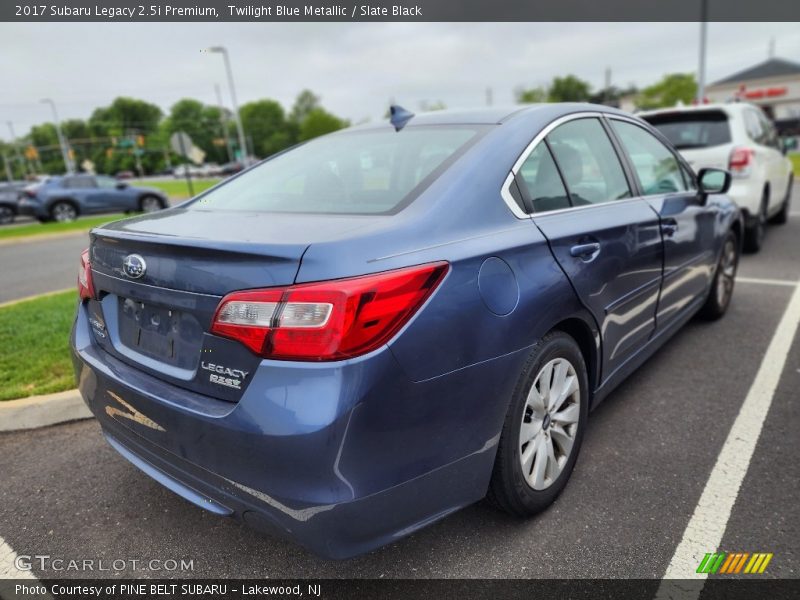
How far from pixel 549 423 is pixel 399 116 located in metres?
1.70

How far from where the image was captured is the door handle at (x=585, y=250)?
2.24m

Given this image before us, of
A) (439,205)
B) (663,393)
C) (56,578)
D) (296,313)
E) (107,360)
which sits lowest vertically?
(663,393)

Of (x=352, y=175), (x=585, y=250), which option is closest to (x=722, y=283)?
(x=585, y=250)

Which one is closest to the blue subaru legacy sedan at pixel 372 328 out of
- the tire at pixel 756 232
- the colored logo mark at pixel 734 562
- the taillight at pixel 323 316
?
the taillight at pixel 323 316

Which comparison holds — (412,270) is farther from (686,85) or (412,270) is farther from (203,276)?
(686,85)

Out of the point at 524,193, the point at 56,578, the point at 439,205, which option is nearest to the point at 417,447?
the point at 439,205

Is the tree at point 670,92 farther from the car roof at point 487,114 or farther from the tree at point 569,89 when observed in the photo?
the car roof at point 487,114

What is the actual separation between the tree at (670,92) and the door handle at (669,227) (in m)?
49.3

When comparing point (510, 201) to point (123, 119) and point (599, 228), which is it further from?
point (123, 119)

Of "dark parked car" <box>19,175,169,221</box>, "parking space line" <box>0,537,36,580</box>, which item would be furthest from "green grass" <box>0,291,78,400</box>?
"dark parked car" <box>19,175,169,221</box>

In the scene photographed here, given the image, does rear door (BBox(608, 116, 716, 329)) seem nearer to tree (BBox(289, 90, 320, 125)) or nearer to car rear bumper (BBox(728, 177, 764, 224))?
car rear bumper (BBox(728, 177, 764, 224))

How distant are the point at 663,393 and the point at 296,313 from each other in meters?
2.63

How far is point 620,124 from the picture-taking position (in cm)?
319

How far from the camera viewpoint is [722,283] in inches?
173
